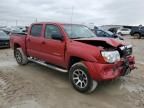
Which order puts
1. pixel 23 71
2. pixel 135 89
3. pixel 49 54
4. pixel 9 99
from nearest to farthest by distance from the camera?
pixel 9 99, pixel 135 89, pixel 49 54, pixel 23 71

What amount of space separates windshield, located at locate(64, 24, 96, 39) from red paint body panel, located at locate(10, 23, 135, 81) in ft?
0.57

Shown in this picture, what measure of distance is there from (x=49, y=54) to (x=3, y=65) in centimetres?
310

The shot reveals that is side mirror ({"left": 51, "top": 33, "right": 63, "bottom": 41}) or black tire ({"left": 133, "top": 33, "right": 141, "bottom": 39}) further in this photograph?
black tire ({"left": 133, "top": 33, "right": 141, "bottom": 39})

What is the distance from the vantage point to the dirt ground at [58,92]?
473 cm

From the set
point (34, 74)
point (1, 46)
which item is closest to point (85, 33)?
point (34, 74)

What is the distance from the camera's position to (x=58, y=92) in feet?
17.9

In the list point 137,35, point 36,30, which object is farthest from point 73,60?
point 137,35

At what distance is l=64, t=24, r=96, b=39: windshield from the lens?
6.17m

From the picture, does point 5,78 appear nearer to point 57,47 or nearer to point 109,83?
point 57,47

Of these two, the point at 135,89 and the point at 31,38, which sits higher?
the point at 31,38

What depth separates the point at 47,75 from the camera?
703 cm

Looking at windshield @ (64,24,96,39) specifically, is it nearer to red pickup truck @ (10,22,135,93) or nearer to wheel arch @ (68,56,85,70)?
red pickup truck @ (10,22,135,93)

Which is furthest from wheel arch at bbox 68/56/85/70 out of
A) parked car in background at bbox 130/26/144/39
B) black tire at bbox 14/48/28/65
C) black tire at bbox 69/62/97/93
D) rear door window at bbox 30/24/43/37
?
parked car in background at bbox 130/26/144/39

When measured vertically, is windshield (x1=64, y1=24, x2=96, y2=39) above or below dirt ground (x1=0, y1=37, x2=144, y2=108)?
above
